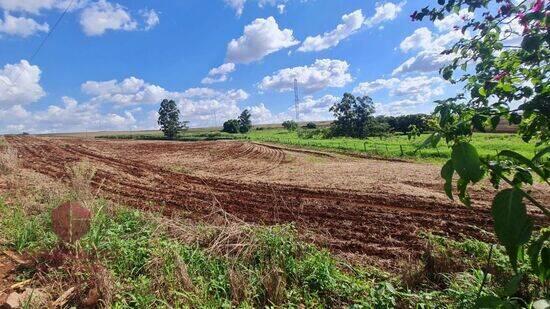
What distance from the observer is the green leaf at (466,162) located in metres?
0.91

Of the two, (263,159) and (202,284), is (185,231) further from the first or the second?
(263,159)

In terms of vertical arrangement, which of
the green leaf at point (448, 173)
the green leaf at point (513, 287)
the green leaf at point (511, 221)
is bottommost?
the green leaf at point (513, 287)

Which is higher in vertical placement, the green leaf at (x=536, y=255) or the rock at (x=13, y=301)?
the green leaf at (x=536, y=255)

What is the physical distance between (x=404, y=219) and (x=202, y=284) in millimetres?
7180

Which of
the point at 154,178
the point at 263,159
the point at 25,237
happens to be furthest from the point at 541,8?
the point at 263,159

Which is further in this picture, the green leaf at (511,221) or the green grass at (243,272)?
the green grass at (243,272)

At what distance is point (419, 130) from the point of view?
234 centimetres

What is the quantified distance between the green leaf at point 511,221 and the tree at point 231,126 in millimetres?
93493

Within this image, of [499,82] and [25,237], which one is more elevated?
[499,82]

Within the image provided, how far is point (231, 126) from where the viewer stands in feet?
310

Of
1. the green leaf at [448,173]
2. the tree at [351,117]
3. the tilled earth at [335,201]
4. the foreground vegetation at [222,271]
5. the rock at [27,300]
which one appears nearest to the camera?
the green leaf at [448,173]

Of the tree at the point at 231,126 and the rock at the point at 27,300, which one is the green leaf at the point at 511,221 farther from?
the tree at the point at 231,126

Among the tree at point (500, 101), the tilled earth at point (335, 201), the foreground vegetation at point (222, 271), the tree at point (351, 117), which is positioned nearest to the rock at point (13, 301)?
the foreground vegetation at point (222, 271)

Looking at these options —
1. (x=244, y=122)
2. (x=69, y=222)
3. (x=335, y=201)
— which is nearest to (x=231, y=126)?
(x=244, y=122)
